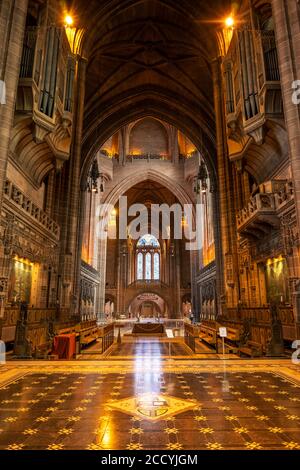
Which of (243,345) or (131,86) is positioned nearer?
(243,345)

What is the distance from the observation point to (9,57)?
9.15 metres

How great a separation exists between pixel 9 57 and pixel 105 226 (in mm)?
25086

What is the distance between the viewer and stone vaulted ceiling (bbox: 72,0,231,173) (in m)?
19.0

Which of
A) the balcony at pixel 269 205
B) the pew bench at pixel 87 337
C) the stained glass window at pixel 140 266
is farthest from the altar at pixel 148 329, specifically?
the stained glass window at pixel 140 266

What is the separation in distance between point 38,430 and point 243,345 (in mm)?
8639

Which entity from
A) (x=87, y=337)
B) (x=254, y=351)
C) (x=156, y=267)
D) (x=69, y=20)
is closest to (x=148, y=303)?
(x=156, y=267)

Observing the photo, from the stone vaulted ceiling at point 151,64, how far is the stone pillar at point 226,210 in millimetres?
2960

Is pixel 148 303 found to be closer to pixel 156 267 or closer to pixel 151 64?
pixel 156 267

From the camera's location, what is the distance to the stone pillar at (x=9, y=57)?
8.65m

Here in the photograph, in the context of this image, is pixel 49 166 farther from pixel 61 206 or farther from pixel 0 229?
pixel 0 229

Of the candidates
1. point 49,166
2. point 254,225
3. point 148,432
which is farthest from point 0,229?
point 254,225

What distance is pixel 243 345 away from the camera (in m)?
10.9

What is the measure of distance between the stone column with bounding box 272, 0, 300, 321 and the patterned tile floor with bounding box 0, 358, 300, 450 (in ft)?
13.6

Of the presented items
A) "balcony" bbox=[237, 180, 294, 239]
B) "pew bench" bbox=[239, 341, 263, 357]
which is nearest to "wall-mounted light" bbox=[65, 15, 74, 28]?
"balcony" bbox=[237, 180, 294, 239]
